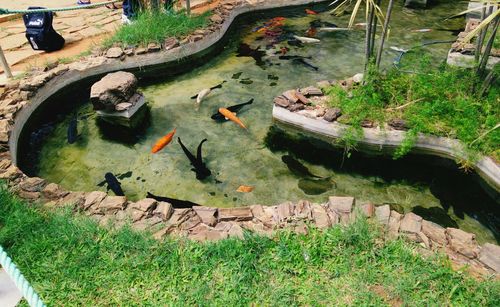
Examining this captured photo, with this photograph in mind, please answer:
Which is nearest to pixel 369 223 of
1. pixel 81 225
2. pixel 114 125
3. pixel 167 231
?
pixel 167 231

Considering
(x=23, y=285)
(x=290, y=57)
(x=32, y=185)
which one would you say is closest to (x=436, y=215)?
(x=23, y=285)

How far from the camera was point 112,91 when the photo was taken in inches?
246

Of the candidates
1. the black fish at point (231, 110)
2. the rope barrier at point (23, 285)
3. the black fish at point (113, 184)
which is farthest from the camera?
the black fish at point (231, 110)

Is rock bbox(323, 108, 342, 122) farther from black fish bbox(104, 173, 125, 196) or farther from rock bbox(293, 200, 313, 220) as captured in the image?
black fish bbox(104, 173, 125, 196)

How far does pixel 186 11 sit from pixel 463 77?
670cm

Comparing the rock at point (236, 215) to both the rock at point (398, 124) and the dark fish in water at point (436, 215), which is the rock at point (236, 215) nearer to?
the dark fish in water at point (436, 215)

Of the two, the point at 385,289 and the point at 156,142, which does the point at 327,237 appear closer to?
the point at 385,289

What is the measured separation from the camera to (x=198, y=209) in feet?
13.9

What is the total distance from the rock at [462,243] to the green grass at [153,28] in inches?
270

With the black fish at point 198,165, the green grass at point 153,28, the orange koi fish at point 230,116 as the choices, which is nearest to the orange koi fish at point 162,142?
the black fish at point 198,165

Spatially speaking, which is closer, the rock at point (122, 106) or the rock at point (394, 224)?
the rock at point (394, 224)

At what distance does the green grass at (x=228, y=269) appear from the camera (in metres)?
3.31

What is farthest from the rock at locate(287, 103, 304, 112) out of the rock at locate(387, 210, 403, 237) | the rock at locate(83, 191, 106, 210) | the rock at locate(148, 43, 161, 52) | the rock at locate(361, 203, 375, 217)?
the rock at locate(148, 43, 161, 52)

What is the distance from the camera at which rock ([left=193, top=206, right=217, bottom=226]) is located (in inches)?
162
